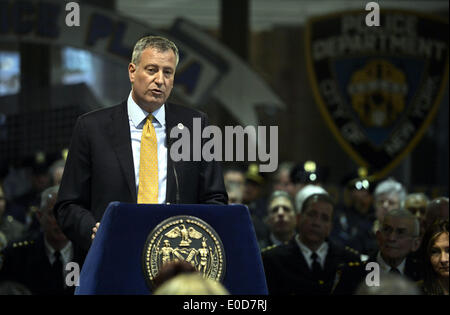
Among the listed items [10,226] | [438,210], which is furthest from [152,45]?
[10,226]

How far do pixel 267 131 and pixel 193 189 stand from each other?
8509mm

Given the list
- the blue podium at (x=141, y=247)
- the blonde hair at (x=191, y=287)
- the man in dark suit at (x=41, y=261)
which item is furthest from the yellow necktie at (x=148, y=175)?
the man in dark suit at (x=41, y=261)

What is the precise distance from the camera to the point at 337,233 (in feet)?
23.9

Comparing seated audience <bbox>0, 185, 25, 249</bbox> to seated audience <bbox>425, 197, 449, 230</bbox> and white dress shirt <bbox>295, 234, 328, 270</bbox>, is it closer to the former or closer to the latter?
white dress shirt <bbox>295, 234, 328, 270</bbox>

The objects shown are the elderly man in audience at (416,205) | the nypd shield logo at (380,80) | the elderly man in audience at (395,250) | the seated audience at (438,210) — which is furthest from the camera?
the nypd shield logo at (380,80)

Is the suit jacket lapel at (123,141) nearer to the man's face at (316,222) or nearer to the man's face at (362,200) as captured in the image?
the man's face at (316,222)

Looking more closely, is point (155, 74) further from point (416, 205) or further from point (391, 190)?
point (391, 190)

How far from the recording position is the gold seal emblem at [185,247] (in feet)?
7.86

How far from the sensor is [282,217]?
22.1 feet

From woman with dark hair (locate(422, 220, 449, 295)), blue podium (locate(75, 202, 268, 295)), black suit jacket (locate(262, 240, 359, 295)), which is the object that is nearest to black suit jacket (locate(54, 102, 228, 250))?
blue podium (locate(75, 202, 268, 295))

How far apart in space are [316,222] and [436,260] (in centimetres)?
123

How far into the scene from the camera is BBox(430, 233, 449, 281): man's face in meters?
4.21

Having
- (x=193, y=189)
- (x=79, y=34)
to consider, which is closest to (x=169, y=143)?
(x=193, y=189)
